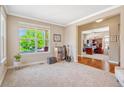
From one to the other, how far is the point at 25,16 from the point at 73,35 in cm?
287

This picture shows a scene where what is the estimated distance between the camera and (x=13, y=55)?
4.38m

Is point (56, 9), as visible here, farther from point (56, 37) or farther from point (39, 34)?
point (56, 37)

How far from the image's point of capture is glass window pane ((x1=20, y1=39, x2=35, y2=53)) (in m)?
4.87

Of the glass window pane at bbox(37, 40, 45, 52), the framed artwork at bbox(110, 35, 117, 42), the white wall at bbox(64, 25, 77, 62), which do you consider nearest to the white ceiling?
the white wall at bbox(64, 25, 77, 62)

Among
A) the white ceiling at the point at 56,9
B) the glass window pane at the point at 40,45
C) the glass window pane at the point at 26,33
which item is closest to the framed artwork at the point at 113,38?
the white ceiling at the point at 56,9

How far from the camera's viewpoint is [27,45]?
5062 millimetres

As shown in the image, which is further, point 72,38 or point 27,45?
point 72,38

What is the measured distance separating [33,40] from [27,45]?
437 mm

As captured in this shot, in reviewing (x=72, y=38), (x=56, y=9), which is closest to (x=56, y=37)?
(x=72, y=38)

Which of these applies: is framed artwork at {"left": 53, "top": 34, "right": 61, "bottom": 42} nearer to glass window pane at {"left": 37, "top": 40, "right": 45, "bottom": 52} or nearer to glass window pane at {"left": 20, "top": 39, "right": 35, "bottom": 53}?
glass window pane at {"left": 37, "top": 40, "right": 45, "bottom": 52}

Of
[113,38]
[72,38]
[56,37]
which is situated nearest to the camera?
[113,38]

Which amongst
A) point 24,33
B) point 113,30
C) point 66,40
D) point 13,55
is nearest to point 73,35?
point 66,40

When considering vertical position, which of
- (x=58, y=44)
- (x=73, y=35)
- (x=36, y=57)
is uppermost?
(x=73, y=35)
